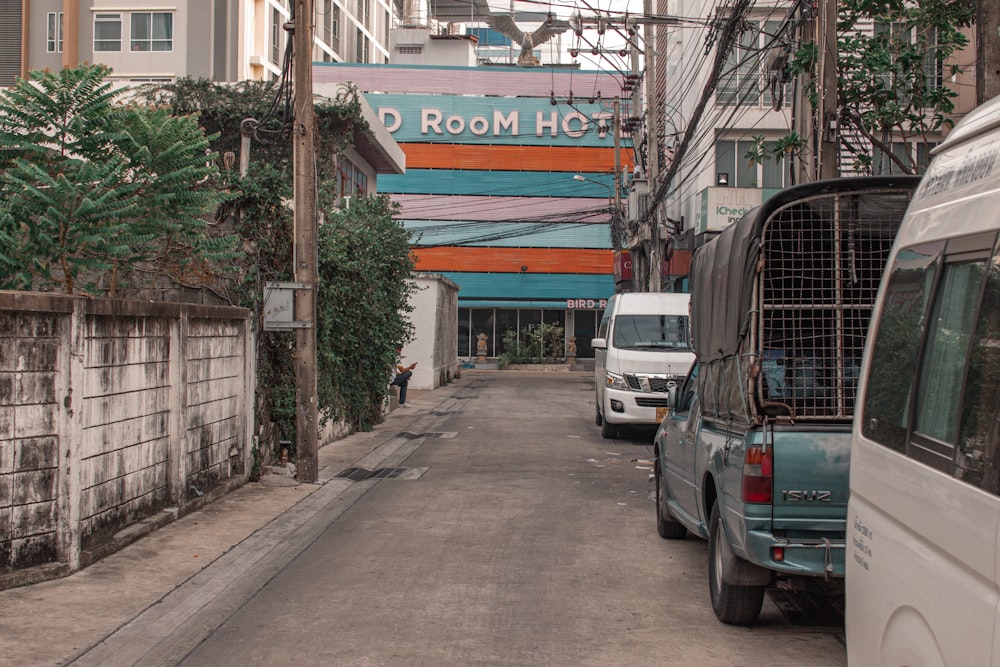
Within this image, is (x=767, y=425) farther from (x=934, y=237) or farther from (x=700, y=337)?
(x=934, y=237)

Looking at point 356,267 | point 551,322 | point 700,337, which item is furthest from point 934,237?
point 551,322

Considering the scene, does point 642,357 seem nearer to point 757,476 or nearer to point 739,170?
point 757,476

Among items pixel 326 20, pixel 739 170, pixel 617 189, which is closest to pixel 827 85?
pixel 739 170

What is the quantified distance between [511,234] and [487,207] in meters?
2.02

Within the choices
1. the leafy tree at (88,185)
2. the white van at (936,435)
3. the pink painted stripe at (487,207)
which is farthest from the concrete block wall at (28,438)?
the pink painted stripe at (487,207)

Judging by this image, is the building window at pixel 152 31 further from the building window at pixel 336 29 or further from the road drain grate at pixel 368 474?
the road drain grate at pixel 368 474

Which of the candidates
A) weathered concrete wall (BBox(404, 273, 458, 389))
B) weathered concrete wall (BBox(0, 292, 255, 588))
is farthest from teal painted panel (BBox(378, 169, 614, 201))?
weathered concrete wall (BBox(0, 292, 255, 588))

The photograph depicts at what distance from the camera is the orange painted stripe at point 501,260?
5912cm

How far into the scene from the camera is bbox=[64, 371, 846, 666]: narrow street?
6211 millimetres

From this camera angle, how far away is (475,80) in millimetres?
60375

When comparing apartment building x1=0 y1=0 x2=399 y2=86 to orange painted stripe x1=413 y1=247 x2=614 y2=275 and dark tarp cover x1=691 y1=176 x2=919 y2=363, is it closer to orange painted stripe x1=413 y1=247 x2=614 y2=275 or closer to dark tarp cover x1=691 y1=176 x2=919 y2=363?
orange painted stripe x1=413 y1=247 x2=614 y2=275

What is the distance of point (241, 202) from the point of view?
13.6 meters

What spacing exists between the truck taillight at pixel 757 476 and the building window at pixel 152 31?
1723 inches

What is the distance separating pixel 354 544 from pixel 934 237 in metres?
6.91
